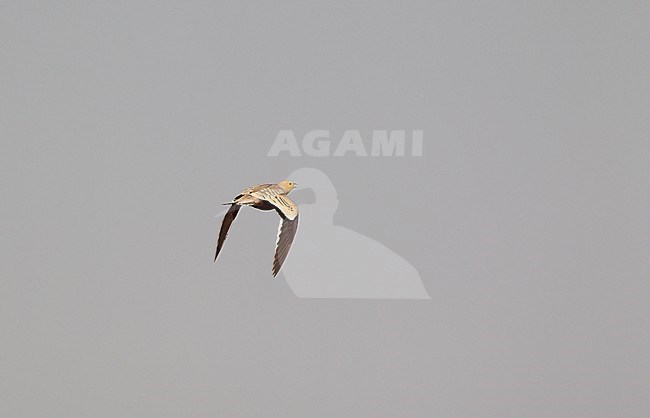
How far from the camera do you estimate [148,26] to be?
7.21 ft

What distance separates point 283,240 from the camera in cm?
214

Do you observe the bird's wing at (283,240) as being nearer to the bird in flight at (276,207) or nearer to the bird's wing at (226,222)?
the bird in flight at (276,207)

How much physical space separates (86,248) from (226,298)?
52 centimetres

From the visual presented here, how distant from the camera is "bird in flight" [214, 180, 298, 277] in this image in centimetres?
211

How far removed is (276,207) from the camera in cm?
211

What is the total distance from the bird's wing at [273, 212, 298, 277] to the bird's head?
0.31 ft

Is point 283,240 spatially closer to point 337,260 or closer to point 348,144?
point 337,260

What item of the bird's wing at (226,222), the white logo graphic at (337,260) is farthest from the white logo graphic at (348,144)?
the bird's wing at (226,222)

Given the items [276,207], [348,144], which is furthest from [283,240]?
[348,144]

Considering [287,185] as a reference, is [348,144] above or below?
above

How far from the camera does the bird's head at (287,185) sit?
2.11 m

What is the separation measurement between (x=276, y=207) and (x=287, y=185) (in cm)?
8

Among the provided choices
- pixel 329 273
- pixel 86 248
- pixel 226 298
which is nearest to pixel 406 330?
pixel 329 273

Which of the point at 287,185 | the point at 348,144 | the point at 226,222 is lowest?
the point at 226,222
